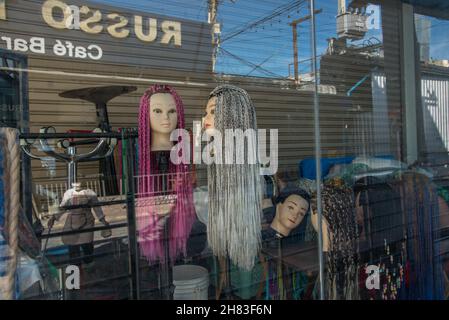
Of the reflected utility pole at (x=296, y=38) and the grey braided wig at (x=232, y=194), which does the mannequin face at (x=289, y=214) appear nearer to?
the grey braided wig at (x=232, y=194)

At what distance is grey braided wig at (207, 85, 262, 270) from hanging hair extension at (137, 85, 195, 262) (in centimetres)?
13

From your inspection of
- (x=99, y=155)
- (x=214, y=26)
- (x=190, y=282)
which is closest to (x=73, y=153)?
(x=99, y=155)

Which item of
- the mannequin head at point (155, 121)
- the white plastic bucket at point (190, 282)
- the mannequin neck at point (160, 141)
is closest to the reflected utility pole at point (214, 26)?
the mannequin head at point (155, 121)

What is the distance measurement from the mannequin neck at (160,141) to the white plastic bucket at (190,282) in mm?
650

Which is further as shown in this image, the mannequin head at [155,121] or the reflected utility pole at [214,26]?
the reflected utility pole at [214,26]

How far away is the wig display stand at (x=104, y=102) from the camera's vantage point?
1.82m

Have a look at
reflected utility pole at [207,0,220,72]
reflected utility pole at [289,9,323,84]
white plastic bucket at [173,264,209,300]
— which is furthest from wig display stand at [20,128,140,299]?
reflected utility pole at [289,9,323,84]

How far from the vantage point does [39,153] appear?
169cm

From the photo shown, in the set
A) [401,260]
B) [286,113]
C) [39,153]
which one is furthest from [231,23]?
[401,260]

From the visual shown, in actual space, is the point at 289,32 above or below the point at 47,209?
above

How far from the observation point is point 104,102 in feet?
6.46

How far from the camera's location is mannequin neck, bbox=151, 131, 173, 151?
190cm
